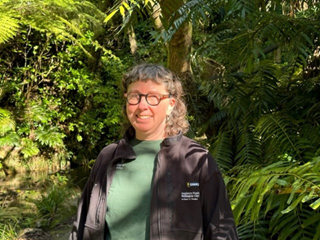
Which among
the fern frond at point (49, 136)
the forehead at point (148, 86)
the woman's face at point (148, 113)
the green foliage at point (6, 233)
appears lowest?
the green foliage at point (6, 233)

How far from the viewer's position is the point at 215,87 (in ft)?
9.91

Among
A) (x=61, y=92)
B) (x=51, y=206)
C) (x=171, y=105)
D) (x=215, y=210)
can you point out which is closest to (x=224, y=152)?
(x=171, y=105)

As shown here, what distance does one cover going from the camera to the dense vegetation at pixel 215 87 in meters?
1.92

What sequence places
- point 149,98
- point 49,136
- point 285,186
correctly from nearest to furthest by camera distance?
point 149,98
point 285,186
point 49,136

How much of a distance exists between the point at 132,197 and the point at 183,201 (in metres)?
0.16

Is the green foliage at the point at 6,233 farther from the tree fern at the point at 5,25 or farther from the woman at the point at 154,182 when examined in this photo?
the woman at the point at 154,182

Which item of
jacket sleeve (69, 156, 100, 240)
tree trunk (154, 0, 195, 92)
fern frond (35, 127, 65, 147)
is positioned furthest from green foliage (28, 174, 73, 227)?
jacket sleeve (69, 156, 100, 240)

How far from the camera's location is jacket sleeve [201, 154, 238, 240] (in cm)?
→ 126

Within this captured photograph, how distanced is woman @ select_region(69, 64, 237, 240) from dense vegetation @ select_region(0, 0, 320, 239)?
0.25 m

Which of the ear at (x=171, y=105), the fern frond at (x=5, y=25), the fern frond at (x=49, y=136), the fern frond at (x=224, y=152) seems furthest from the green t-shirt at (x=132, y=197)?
the fern frond at (x=49, y=136)

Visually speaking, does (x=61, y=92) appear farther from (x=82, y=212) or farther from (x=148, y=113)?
(x=148, y=113)

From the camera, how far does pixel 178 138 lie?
1.35 m

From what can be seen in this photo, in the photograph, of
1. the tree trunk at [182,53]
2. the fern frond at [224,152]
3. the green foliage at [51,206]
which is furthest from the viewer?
the green foliage at [51,206]

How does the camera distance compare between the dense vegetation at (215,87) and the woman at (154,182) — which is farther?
the dense vegetation at (215,87)
